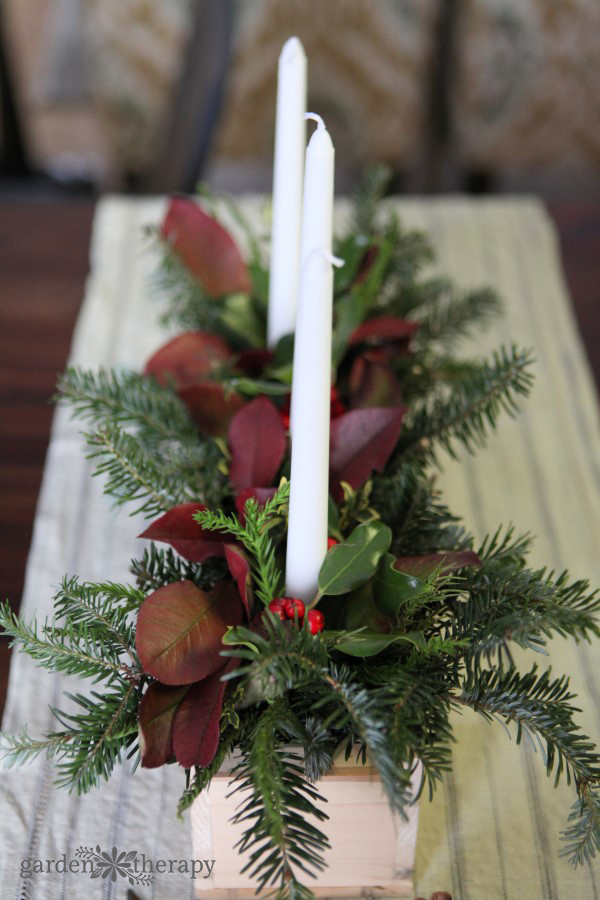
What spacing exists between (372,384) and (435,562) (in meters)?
0.16

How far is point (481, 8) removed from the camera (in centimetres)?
138

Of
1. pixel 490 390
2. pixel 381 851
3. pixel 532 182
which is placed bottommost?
pixel 381 851

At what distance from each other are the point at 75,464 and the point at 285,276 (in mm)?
230

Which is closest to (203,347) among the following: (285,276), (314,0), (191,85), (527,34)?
(285,276)

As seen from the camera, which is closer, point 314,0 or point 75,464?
point 75,464

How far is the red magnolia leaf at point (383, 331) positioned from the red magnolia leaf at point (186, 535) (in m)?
0.19

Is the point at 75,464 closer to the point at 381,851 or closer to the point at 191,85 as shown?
the point at 381,851

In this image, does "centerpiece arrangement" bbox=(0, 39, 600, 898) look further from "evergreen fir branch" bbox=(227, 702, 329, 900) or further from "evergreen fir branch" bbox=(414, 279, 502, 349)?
"evergreen fir branch" bbox=(414, 279, 502, 349)

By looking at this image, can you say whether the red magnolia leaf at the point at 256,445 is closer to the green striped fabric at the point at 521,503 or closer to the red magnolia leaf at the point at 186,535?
the red magnolia leaf at the point at 186,535

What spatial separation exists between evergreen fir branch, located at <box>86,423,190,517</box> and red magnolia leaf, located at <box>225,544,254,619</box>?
8 centimetres

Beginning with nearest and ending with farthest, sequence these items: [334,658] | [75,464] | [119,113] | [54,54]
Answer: [334,658], [75,464], [119,113], [54,54]

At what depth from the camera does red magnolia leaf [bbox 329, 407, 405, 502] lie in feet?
1.56

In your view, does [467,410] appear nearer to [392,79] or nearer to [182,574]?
[182,574]

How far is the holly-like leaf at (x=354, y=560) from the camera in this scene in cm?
39
